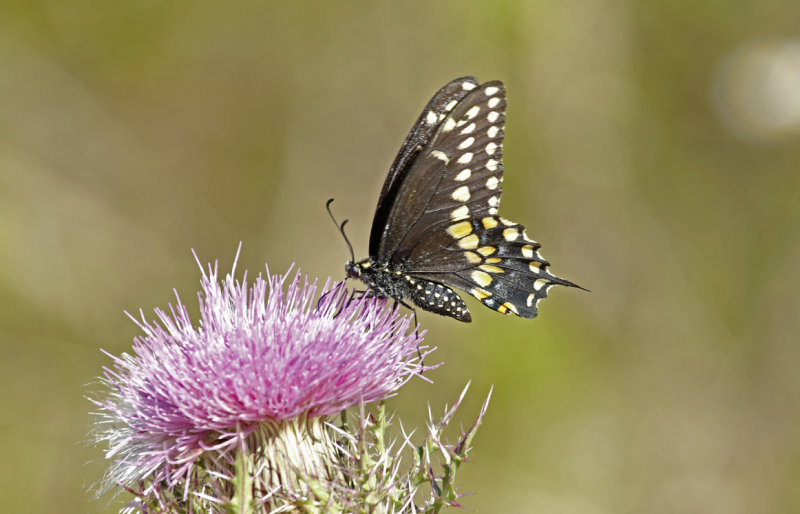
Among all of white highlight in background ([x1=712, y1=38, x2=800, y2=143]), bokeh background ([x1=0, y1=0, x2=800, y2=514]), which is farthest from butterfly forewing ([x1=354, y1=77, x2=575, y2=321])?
white highlight in background ([x1=712, y1=38, x2=800, y2=143])

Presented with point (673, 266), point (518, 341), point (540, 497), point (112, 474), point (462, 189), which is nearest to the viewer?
point (112, 474)

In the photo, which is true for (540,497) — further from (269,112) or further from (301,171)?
(269,112)

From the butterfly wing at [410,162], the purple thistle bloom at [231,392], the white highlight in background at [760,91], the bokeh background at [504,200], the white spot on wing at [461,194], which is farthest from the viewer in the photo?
the white highlight in background at [760,91]

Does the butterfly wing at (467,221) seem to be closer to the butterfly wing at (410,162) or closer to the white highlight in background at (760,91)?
the butterfly wing at (410,162)

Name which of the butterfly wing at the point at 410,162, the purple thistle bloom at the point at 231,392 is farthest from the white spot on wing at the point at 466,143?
the purple thistle bloom at the point at 231,392

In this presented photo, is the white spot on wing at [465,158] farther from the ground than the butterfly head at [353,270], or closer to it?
farther from the ground

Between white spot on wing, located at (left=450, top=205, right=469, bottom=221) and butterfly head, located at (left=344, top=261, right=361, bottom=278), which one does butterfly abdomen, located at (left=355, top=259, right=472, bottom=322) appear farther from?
white spot on wing, located at (left=450, top=205, right=469, bottom=221)

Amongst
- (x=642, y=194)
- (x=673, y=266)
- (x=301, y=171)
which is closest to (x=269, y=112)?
(x=301, y=171)
